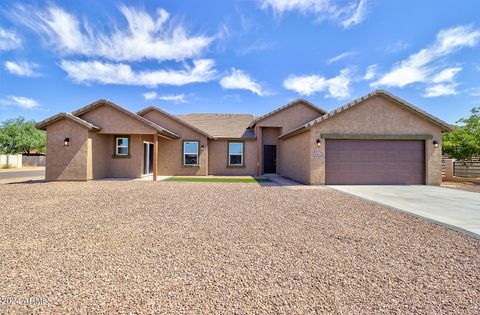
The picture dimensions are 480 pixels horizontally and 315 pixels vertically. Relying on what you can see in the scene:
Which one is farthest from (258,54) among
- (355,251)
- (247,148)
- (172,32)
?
(355,251)

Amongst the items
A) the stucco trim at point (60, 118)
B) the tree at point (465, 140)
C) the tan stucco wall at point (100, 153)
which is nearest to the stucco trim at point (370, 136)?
the tree at point (465, 140)

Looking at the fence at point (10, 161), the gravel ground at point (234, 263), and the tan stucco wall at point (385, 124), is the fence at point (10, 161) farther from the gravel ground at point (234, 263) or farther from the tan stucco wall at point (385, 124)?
the tan stucco wall at point (385, 124)

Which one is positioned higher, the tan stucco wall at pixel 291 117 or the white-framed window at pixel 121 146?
the tan stucco wall at pixel 291 117

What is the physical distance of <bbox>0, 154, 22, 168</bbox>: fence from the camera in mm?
28888

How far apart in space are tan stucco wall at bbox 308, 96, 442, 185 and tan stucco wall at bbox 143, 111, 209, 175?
27.2ft

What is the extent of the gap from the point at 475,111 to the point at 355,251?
21.2 m

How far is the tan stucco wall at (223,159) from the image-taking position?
1772 centimetres

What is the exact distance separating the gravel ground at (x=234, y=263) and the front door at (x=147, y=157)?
32.2ft

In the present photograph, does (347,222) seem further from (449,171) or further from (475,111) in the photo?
(475,111)

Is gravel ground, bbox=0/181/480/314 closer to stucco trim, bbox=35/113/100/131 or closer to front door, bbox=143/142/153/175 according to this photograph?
stucco trim, bbox=35/113/100/131

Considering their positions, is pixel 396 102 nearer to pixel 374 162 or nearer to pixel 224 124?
pixel 374 162

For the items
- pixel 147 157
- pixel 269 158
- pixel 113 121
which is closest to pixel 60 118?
pixel 113 121

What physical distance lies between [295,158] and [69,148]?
13.5m

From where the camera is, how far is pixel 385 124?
12352mm
